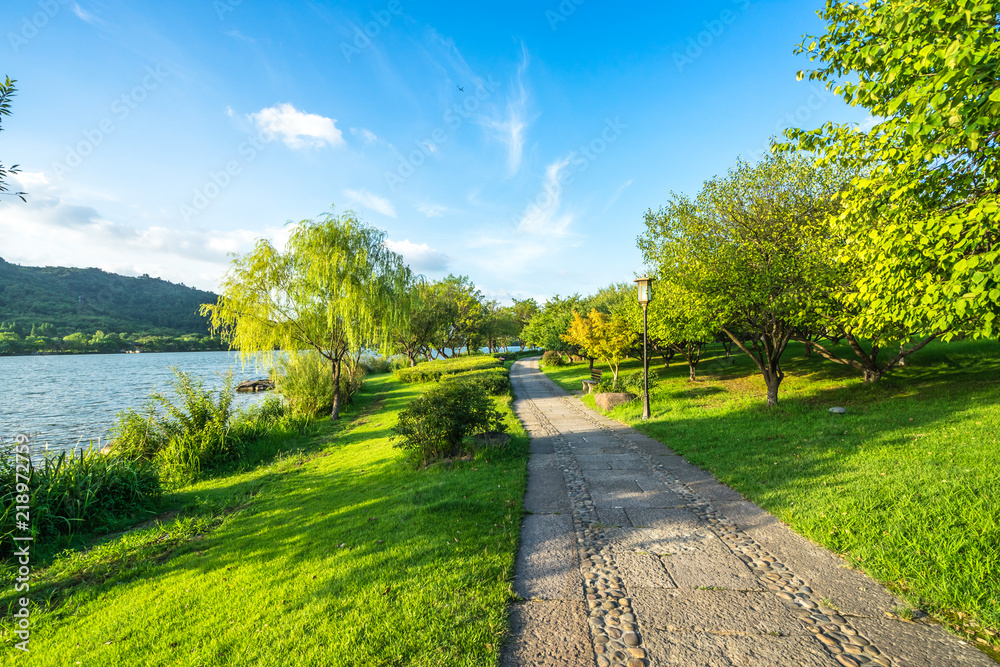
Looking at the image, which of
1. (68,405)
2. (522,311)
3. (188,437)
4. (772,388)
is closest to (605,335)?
(772,388)

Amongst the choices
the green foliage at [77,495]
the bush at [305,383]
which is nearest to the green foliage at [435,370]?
the bush at [305,383]

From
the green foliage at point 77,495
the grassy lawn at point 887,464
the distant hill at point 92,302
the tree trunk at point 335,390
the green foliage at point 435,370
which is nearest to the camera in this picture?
the grassy lawn at point 887,464

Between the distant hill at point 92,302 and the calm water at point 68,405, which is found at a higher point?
the distant hill at point 92,302

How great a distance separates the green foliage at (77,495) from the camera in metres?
6.05

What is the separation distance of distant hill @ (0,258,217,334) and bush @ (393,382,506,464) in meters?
108

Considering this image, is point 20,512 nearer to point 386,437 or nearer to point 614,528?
point 386,437

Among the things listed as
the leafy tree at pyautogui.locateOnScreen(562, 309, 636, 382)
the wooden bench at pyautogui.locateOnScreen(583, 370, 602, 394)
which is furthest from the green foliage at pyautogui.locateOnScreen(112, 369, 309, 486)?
the leafy tree at pyautogui.locateOnScreen(562, 309, 636, 382)

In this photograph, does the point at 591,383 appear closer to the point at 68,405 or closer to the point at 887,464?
the point at 887,464

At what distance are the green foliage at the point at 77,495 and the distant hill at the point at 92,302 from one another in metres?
105

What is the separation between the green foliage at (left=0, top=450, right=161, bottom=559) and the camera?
6.05 m

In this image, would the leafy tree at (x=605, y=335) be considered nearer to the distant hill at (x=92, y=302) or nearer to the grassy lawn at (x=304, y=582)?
the grassy lawn at (x=304, y=582)

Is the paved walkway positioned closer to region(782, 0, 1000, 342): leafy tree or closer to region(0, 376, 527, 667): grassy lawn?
region(0, 376, 527, 667): grassy lawn

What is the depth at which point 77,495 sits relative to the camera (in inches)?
266

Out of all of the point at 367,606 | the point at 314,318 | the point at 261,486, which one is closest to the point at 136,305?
the point at 314,318
